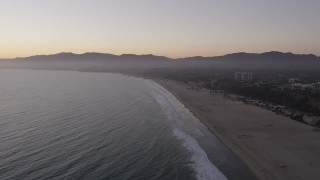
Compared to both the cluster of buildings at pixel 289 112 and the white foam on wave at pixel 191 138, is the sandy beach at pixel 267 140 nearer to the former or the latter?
the cluster of buildings at pixel 289 112

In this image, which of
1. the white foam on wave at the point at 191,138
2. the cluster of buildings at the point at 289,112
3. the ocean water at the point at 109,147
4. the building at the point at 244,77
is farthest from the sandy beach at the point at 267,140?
the building at the point at 244,77

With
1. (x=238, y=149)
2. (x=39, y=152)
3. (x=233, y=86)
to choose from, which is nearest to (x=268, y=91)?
(x=233, y=86)

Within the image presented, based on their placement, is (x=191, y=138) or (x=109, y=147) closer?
(x=109, y=147)

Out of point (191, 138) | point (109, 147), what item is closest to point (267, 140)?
point (191, 138)

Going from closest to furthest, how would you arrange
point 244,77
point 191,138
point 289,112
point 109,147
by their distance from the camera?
point 109,147 → point 191,138 → point 289,112 → point 244,77

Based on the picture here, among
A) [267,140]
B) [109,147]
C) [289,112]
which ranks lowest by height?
[289,112]

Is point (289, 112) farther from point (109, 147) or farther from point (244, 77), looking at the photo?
point (244, 77)

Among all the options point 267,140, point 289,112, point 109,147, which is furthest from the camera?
point 289,112

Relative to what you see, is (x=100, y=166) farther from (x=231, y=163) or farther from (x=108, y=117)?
(x=108, y=117)
